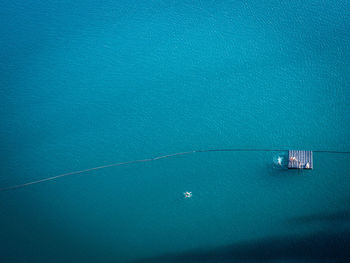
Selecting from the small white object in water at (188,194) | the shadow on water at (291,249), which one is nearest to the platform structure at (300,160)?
the shadow on water at (291,249)

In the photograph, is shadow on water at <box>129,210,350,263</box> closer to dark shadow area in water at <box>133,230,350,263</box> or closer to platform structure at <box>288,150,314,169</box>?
dark shadow area in water at <box>133,230,350,263</box>

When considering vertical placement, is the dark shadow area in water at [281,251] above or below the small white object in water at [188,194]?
below

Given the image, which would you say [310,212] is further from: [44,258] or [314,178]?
[44,258]

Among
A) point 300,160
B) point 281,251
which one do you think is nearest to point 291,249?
point 281,251

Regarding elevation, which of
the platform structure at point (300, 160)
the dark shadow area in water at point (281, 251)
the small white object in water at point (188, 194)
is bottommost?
the dark shadow area in water at point (281, 251)

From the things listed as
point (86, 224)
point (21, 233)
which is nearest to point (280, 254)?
point (86, 224)

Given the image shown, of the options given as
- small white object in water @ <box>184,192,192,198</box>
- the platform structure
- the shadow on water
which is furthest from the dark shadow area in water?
the platform structure

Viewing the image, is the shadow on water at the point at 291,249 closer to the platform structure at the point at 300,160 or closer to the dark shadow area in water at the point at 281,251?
the dark shadow area in water at the point at 281,251

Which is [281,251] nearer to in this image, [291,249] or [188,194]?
[291,249]
